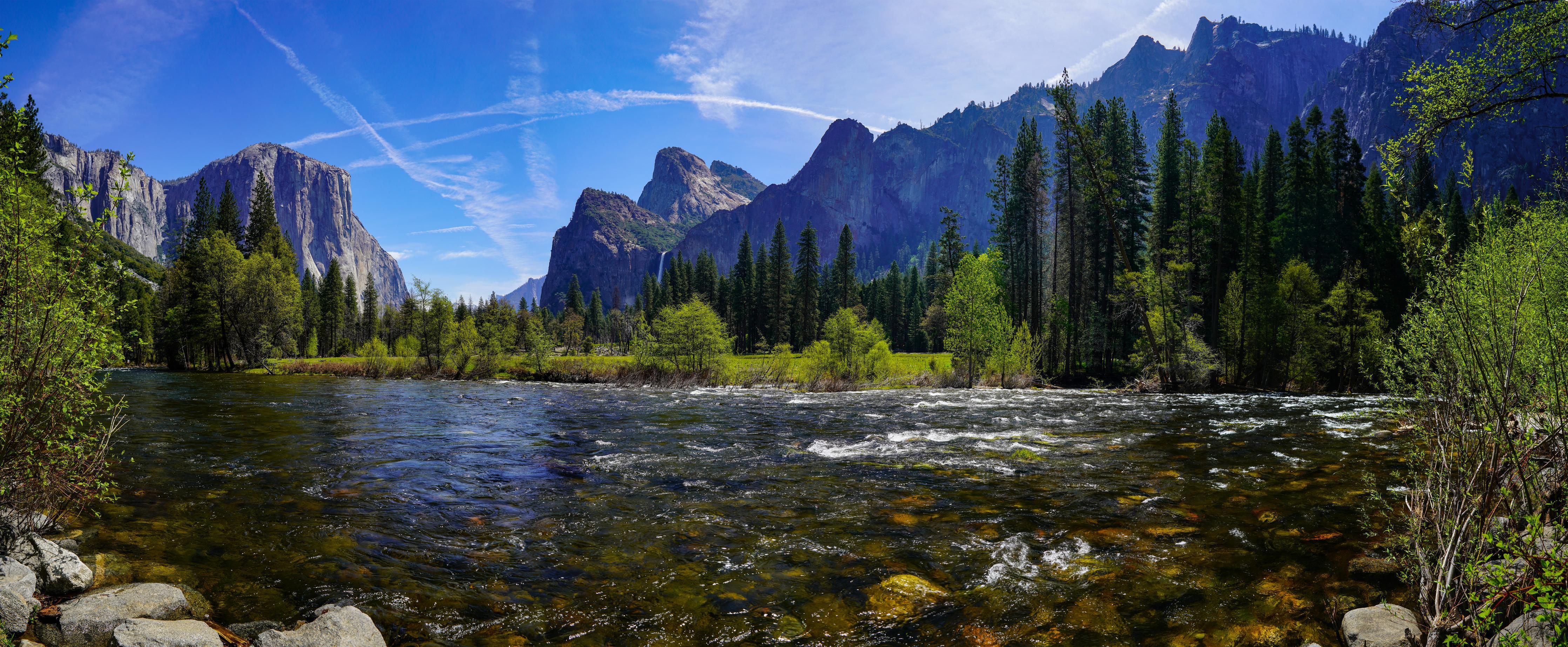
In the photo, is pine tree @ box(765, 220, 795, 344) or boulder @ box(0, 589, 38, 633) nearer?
Result: boulder @ box(0, 589, 38, 633)

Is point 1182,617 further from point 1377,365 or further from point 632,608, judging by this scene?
point 1377,365

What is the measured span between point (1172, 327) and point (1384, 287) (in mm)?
20583

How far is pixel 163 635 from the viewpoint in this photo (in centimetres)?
430

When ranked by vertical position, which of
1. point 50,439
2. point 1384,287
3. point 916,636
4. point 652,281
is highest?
point 652,281

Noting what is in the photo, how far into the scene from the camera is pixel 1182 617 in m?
5.26

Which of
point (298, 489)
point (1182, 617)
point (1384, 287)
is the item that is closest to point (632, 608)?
point (1182, 617)

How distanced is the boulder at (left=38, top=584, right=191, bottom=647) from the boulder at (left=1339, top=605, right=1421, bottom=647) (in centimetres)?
904

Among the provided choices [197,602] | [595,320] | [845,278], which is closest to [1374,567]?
[197,602]

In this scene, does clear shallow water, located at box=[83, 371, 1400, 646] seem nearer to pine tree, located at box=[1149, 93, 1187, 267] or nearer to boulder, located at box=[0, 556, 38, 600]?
boulder, located at box=[0, 556, 38, 600]

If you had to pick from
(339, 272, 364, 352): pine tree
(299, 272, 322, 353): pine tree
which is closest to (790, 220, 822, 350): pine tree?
(299, 272, 322, 353): pine tree

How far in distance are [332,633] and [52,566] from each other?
2.88 meters

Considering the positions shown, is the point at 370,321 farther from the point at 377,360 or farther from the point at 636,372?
the point at 636,372

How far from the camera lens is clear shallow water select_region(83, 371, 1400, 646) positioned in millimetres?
5332

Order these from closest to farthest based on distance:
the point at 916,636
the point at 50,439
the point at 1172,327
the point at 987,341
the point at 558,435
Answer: the point at 916,636, the point at 50,439, the point at 558,435, the point at 1172,327, the point at 987,341
